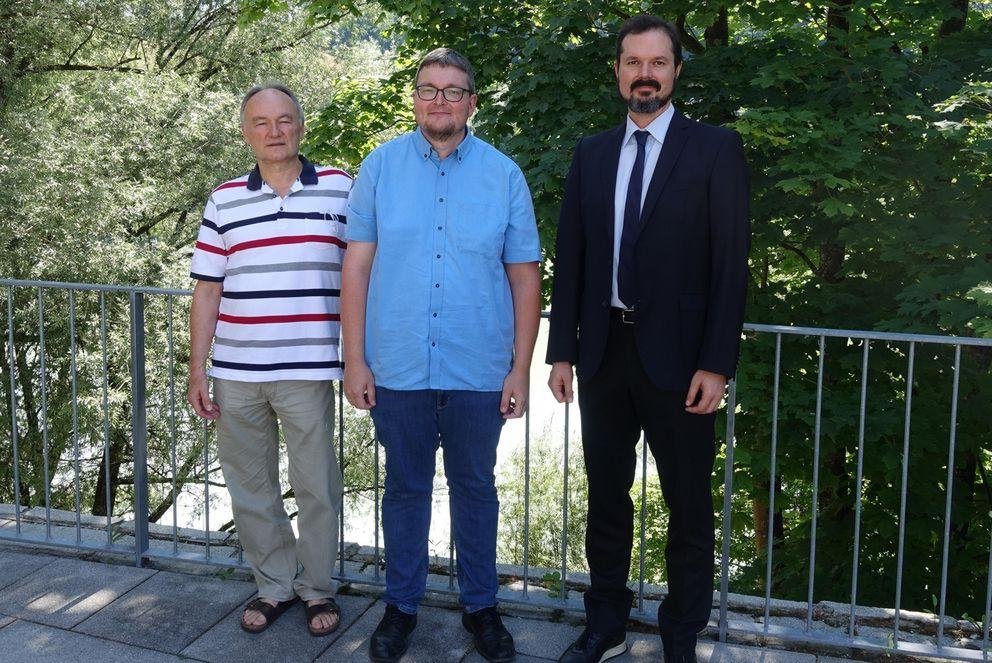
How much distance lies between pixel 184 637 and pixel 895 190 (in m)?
5.60

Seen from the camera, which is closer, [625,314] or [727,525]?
[625,314]

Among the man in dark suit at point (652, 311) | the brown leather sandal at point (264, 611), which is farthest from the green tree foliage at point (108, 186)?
the man in dark suit at point (652, 311)

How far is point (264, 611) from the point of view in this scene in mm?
3240

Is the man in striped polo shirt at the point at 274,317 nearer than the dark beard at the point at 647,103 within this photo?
No

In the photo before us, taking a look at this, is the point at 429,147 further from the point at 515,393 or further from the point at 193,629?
the point at 193,629

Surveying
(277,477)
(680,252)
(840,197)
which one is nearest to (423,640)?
(277,477)

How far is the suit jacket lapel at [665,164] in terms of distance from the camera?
2615mm

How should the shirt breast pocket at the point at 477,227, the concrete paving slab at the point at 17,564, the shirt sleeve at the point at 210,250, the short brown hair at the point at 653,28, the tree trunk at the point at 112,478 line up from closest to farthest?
1. the short brown hair at the point at 653,28
2. the shirt breast pocket at the point at 477,227
3. the shirt sleeve at the point at 210,250
4. the concrete paving slab at the point at 17,564
5. the tree trunk at the point at 112,478

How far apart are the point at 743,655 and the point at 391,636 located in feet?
3.72

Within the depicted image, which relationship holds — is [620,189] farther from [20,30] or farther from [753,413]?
[20,30]

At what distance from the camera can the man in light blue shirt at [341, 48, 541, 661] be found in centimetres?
282

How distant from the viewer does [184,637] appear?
3.16 m

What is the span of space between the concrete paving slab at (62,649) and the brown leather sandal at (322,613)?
426 mm

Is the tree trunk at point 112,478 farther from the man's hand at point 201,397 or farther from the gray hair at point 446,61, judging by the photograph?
the gray hair at point 446,61
